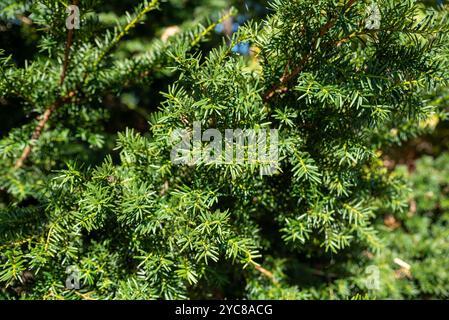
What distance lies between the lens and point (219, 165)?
0.79 metres

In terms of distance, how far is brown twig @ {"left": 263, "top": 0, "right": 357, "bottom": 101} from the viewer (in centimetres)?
77

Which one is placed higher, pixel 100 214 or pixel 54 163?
pixel 54 163

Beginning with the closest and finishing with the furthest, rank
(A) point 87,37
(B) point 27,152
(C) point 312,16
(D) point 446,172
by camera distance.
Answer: (C) point 312,16 < (A) point 87,37 < (B) point 27,152 < (D) point 446,172

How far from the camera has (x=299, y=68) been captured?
837mm

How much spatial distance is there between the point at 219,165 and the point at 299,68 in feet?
0.85

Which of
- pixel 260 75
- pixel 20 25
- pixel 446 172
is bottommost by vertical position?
pixel 446 172

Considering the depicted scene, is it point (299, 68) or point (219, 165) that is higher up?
point (299, 68)

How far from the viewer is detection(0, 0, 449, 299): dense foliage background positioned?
2.55ft

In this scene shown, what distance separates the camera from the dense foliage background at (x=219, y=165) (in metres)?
0.78

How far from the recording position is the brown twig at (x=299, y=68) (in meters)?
0.77
